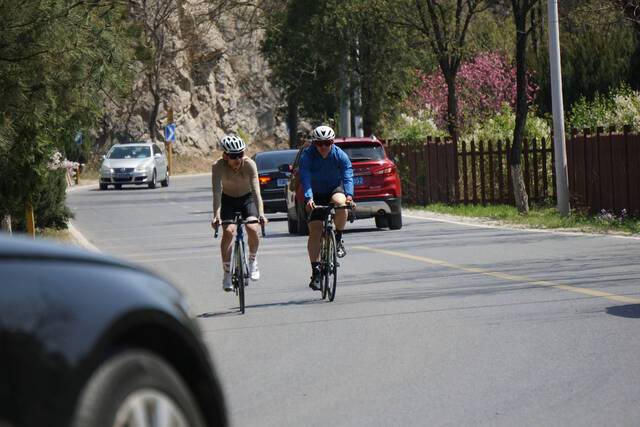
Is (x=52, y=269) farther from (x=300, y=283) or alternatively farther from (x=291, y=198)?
(x=291, y=198)

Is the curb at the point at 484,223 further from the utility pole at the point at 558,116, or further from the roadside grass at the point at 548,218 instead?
the utility pole at the point at 558,116

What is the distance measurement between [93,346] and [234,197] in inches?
422

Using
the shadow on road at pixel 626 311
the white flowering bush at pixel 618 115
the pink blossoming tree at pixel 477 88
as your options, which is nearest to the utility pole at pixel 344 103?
the pink blossoming tree at pixel 477 88

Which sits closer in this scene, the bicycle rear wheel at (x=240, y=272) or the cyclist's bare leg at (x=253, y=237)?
the bicycle rear wheel at (x=240, y=272)

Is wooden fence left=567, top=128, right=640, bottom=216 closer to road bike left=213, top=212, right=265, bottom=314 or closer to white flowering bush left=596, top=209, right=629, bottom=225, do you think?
white flowering bush left=596, top=209, right=629, bottom=225

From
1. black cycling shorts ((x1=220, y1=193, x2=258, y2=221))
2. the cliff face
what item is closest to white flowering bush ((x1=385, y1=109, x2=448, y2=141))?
black cycling shorts ((x1=220, y1=193, x2=258, y2=221))

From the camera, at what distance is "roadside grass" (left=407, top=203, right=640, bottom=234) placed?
2369 centimetres

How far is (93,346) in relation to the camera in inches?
144

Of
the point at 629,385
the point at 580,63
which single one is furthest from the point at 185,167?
the point at 629,385

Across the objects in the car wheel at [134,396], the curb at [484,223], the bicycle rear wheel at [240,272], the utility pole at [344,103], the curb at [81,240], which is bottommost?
the curb at [484,223]

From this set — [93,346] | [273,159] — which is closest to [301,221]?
[273,159]

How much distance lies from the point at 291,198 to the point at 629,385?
1825 cm

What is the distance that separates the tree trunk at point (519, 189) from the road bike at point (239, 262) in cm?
1561

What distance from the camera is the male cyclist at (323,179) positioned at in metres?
14.8
